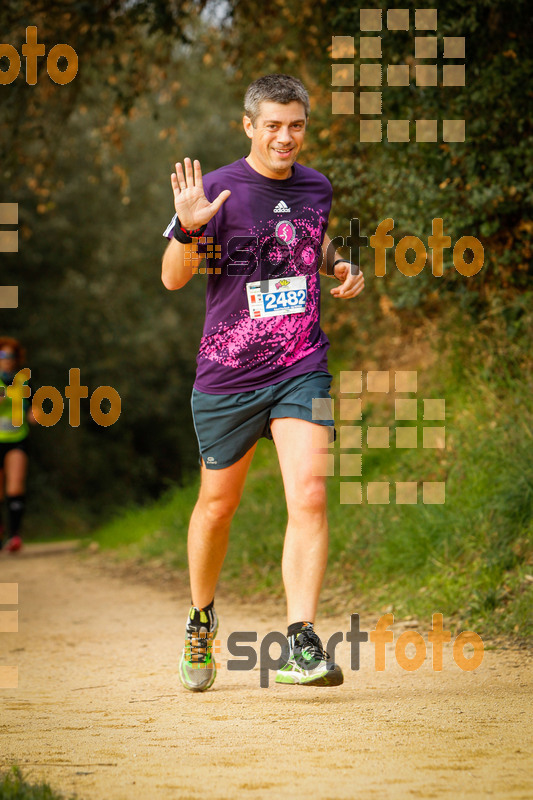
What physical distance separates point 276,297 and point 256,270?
0.42 ft

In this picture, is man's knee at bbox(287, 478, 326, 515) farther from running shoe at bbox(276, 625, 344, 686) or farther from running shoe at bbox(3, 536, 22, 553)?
running shoe at bbox(3, 536, 22, 553)

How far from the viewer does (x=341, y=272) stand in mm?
4098

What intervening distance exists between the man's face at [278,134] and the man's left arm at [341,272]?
0.39 meters

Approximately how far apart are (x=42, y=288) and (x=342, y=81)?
12.3 metres

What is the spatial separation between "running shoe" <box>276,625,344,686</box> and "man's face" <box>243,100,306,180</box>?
1782 mm

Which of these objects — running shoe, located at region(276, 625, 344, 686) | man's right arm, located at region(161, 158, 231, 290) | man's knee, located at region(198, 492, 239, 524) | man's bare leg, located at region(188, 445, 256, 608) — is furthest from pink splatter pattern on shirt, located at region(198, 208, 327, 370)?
running shoe, located at region(276, 625, 344, 686)

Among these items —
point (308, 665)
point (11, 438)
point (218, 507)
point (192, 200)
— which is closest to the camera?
point (308, 665)

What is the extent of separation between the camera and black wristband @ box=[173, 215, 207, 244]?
12.5 feet

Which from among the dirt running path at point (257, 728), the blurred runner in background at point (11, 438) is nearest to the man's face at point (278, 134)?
the dirt running path at point (257, 728)

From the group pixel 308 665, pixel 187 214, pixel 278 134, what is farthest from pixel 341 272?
pixel 308 665

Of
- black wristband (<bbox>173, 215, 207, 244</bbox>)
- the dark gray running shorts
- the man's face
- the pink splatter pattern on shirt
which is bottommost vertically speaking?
the dark gray running shorts

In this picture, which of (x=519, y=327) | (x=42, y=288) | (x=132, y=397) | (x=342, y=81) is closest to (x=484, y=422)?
(x=519, y=327)

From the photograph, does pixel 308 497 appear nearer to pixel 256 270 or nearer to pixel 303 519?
pixel 303 519

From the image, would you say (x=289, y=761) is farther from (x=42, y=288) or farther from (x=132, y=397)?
(x=132, y=397)
